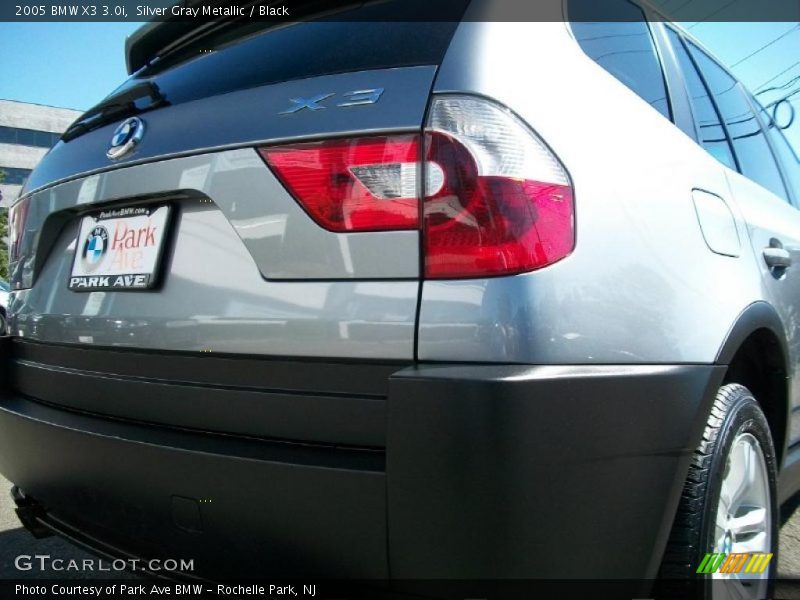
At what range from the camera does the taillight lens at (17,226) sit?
2.03 meters

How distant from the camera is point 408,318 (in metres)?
1.16

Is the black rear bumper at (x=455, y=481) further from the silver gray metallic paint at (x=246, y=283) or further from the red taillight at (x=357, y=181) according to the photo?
the red taillight at (x=357, y=181)

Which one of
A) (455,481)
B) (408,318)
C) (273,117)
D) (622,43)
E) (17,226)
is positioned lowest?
(455,481)

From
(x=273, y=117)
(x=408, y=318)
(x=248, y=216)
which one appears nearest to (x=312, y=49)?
(x=273, y=117)

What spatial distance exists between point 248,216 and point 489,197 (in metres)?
0.48

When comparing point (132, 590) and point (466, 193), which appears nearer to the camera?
point (466, 193)

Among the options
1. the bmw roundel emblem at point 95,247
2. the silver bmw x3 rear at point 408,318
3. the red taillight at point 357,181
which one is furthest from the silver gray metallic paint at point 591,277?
the bmw roundel emblem at point 95,247

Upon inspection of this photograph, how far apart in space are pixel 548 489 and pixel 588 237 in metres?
0.44

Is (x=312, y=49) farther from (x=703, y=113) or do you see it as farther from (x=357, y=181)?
(x=703, y=113)

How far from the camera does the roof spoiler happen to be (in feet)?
5.32

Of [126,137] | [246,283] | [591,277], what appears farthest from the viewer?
[126,137]

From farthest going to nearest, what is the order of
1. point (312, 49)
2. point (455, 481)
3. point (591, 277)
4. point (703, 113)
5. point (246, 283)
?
point (703, 113) → point (312, 49) → point (246, 283) → point (591, 277) → point (455, 481)

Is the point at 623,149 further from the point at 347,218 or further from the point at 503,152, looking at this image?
the point at 347,218

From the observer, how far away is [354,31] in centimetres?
148
